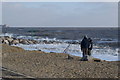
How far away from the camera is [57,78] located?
35.6 feet

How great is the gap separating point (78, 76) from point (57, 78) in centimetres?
97

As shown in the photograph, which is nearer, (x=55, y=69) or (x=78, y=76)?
(x=78, y=76)

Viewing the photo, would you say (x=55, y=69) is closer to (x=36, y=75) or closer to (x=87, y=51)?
(x=36, y=75)

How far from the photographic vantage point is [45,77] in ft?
36.1

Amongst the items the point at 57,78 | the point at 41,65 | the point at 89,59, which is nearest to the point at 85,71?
the point at 57,78

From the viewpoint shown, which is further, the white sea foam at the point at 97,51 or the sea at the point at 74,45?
the sea at the point at 74,45

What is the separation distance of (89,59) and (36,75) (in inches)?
226

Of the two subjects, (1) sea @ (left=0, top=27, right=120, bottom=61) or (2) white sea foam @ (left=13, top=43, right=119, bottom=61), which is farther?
(1) sea @ (left=0, top=27, right=120, bottom=61)

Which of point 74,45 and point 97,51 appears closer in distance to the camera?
point 97,51

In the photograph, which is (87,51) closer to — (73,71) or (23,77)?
(73,71)

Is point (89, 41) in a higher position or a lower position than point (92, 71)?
higher

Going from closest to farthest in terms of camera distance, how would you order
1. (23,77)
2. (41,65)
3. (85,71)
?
(23,77) < (85,71) < (41,65)

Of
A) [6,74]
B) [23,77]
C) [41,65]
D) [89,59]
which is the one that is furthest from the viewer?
[89,59]

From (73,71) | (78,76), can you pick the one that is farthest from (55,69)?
(78,76)
